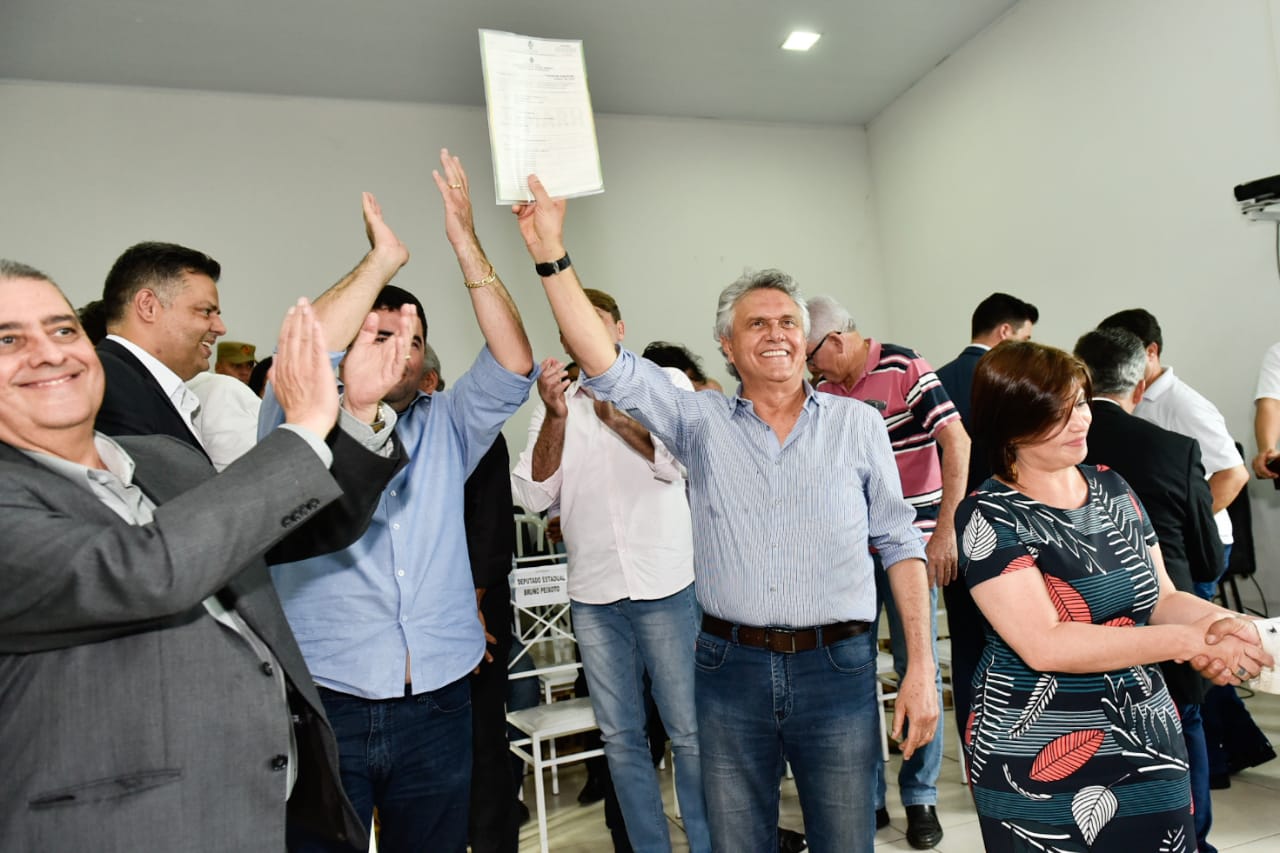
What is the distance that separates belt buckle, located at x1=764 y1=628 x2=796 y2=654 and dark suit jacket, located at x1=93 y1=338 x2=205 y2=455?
120cm

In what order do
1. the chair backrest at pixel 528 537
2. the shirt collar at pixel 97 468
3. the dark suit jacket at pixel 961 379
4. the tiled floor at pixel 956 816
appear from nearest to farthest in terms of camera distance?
the shirt collar at pixel 97 468, the tiled floor at pixel 956 816, the dark suit jacket at pixel 961 379, the chair backrest at pixel 528 537

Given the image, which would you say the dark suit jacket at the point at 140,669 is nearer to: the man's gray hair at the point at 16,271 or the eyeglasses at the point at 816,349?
the man's gray hair at the point at 16,271

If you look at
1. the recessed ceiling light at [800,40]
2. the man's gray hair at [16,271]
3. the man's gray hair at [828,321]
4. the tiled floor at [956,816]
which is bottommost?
the tiled floor at [956,816]

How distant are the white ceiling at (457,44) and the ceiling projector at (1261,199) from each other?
206 centimetres

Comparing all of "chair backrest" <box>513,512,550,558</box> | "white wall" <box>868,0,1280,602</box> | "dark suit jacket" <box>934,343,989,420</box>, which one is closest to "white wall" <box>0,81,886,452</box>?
"white wall" <box>868,0,1280,602</box>

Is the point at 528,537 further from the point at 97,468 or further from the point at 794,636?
the point at 97,468

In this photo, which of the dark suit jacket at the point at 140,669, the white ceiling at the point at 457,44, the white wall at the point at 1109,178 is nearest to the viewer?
the dark suit jacket at the point at 140,669

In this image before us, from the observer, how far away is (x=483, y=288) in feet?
5.88

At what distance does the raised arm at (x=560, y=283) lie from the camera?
171 cm

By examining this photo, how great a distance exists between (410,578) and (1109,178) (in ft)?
15.1

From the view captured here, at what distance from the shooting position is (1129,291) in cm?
476

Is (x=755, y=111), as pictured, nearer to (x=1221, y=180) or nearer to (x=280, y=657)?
(x=1221, y=180)

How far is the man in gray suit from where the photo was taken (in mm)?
957

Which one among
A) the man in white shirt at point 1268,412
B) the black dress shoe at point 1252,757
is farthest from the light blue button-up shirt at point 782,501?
the man in white shirt at point 1268,412
